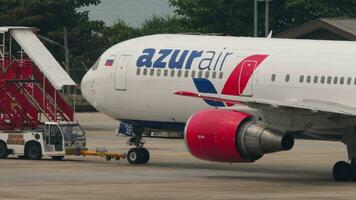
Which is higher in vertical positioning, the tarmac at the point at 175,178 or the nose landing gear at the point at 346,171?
the nose landing gear at the point at 346,171

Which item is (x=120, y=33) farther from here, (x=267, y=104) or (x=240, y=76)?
(x=267, y=104)

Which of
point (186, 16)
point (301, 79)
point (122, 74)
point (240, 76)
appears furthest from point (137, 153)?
point (186, 16)

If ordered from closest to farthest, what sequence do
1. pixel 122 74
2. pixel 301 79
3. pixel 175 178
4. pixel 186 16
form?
1. pixel 175 178
2. pixel 301 79
3. pixel 122 74
4. pixel 186 16

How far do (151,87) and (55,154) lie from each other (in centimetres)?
455

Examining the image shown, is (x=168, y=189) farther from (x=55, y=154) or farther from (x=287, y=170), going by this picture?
(x=55, y=154)

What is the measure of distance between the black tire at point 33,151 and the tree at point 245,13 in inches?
2270

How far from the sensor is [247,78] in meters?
38.5

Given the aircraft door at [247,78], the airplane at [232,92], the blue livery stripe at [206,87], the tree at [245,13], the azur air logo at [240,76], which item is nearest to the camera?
the airplane at [232,92]

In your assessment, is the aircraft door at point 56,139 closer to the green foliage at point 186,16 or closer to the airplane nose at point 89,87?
the airplane nose at point 89,87

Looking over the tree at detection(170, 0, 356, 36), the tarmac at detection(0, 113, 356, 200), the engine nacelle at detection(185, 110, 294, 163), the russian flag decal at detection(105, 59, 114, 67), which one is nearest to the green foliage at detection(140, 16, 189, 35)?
the tree at detection(170, 0, 356, 36)

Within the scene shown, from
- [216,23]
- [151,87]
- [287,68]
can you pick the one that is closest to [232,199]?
[287,68]

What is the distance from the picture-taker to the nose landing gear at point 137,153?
42125 millimetres

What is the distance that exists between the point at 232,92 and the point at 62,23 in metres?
65.5

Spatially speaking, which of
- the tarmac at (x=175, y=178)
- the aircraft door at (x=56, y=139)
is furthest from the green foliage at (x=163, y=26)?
the aircraft door at (x=56, y=139)
